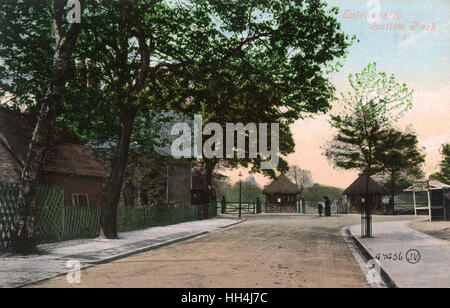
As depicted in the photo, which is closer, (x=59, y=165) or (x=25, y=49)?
(x=25, y=49)

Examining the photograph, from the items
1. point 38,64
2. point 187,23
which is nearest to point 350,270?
point 187,23

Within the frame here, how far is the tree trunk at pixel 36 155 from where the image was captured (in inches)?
474

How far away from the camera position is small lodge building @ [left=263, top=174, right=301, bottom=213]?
57.2m

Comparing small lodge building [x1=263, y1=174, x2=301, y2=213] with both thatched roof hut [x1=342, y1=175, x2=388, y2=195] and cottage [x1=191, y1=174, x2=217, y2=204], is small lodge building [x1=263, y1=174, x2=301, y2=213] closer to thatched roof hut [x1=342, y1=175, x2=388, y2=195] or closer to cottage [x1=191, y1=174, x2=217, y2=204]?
thatched roof hut [x1=342, y1=175, x2=388, y2=195]

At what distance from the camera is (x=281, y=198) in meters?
57.6

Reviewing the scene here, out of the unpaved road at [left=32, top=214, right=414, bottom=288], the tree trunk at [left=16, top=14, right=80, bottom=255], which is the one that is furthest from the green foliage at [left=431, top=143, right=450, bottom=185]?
the tree trunk at [left=16, top=14, right=80, bottom=255]

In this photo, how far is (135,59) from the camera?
1936 centimetres

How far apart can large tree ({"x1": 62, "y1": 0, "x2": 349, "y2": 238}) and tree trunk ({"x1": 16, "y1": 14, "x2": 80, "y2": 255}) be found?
138 inches

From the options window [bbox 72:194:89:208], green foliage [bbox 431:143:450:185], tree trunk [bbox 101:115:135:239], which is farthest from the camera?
green foliage [bbox 431:143:450:185]

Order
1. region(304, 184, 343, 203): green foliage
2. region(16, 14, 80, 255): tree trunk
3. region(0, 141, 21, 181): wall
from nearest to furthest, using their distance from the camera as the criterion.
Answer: region(16, 14, 80, 255): tree trunk, region(0, 141, 21, 181): wall, region(304, 184, 343, 203): green foliage

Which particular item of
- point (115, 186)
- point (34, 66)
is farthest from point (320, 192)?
point (34, 66)

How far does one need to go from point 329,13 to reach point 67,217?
1259 cm

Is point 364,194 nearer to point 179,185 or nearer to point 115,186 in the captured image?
point 179,185

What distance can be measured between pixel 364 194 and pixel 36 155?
1744 inches
